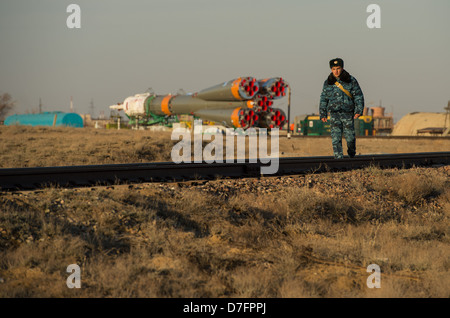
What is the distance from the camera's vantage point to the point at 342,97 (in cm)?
1112

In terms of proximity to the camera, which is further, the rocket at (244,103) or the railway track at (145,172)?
the rocket at (244,103)

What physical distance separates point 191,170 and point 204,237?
414 centimetres

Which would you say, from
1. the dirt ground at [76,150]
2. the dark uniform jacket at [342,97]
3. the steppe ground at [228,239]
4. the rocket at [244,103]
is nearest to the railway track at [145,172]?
the steppe ground at [228,239]

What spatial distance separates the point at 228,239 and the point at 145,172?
12.9ft

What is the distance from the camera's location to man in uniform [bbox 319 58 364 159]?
11.0m

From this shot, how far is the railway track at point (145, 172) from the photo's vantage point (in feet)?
26.9

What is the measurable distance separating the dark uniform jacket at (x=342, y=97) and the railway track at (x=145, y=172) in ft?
5.02

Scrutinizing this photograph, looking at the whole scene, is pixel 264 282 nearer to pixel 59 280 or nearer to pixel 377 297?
pixel 377 297

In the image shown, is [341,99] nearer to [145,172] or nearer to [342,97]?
[342,97]

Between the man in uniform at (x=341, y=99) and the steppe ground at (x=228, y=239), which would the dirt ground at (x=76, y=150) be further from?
the steppe ground at (x=228, y=239)

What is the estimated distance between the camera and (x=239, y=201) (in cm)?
792

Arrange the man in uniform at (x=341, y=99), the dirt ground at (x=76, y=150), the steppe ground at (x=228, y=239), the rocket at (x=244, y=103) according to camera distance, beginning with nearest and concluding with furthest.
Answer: the steppe ground at (x=228, y=239) → the man in uniform at (x=341, y=99) → the dirt ground at (x=76, y=150) → the rocket at (x=244, y=103)

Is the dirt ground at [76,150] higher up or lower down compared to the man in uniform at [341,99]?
lower down

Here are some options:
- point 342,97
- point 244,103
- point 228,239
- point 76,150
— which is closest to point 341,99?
point 342,97
